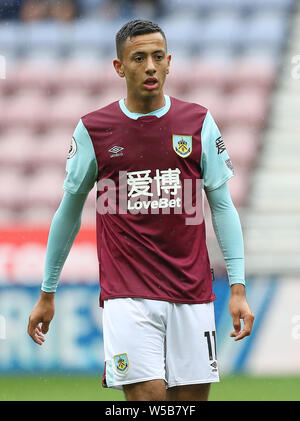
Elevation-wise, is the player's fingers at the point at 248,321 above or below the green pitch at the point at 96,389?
above

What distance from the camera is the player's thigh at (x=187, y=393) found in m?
3.18

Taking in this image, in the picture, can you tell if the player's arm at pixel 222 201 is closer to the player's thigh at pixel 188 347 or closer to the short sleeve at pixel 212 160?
the short sleeve at pixel 212 160

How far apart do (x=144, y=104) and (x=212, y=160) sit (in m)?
0.32

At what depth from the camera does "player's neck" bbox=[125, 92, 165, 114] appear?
3.26 metres

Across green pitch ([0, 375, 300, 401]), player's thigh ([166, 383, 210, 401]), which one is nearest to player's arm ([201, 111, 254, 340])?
player's thigh ([166, 383, 210, 401])

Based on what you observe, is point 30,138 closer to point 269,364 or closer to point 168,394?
point 269,364

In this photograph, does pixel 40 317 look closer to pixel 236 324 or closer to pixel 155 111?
pixel 236 324

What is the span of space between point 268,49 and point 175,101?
8.26m

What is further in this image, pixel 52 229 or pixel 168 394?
pixel 52 229

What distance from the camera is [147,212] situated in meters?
3.17

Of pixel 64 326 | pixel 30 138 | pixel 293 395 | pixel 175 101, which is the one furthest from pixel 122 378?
pixel 30 138

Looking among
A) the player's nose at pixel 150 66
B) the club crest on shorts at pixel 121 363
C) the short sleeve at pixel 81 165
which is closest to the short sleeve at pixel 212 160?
the player's nose at pixel 150 66

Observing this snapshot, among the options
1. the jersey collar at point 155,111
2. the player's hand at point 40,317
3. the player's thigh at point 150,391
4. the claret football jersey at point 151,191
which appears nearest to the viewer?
the player's thigh at point 150,391

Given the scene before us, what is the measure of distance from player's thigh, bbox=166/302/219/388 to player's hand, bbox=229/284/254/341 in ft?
0.36
